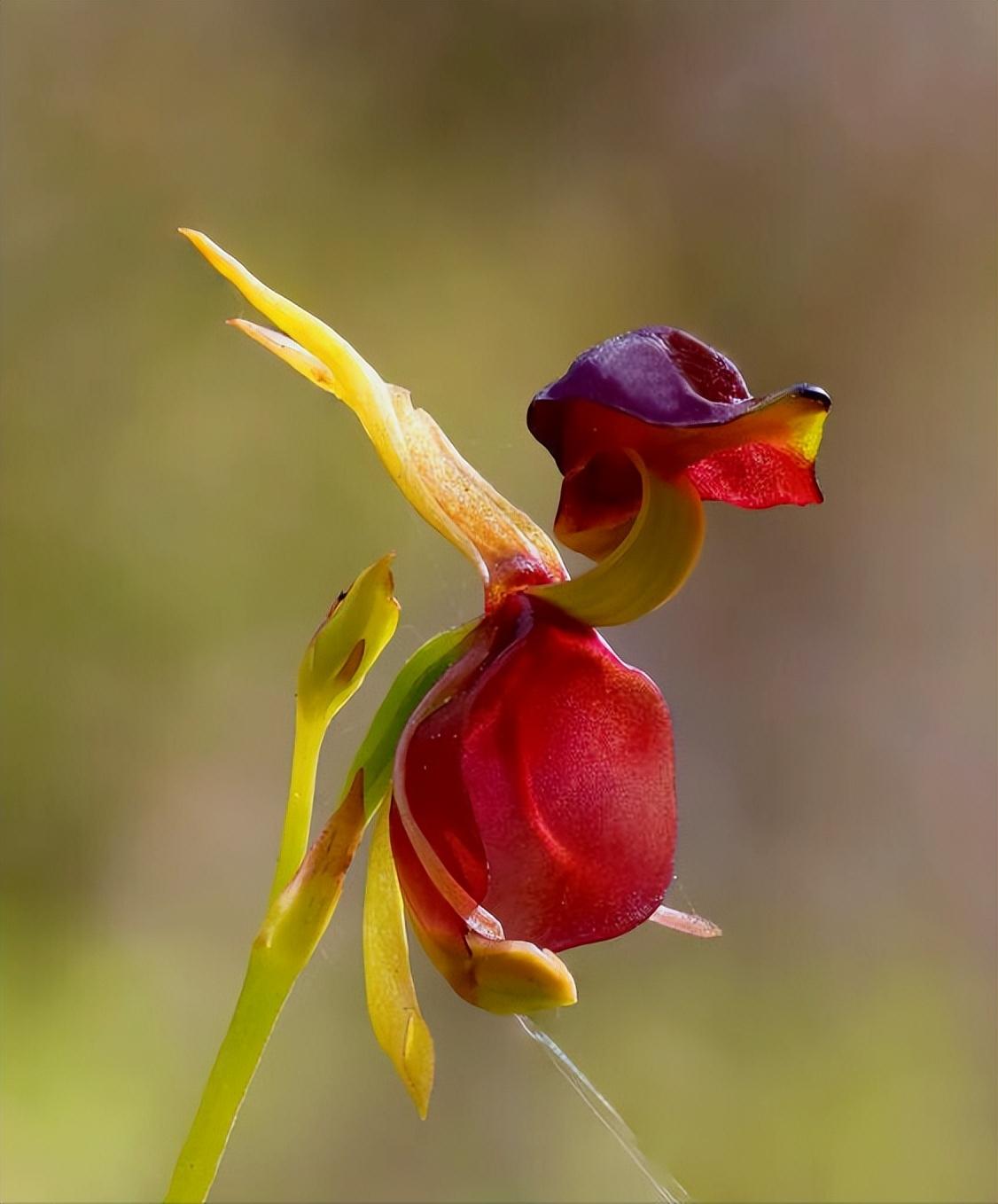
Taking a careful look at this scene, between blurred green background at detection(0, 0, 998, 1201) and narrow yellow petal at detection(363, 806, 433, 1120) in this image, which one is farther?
blurred green background at detection(0, 0, 998, 1201)

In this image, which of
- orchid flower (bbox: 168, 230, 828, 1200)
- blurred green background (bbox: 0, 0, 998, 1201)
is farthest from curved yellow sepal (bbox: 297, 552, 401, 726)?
blurred green background (bbox: 0, 0, 998, 1201)

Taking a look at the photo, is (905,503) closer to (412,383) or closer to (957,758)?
(957,758)

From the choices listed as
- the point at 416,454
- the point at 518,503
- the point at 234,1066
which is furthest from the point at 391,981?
the point at 518,503

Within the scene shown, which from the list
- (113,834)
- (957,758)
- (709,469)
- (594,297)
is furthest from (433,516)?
(957,758)

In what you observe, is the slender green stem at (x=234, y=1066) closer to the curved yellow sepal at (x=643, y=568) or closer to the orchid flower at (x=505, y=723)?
the orchid flower at (x=505, y=723)

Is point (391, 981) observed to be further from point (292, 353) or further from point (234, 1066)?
point (292, 353)

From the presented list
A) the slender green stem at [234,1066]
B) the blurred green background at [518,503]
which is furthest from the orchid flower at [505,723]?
the blurred green background at [518,503]

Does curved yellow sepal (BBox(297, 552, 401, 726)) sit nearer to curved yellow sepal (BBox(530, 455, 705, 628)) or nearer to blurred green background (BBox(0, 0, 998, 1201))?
curved yellow sepal (BBox(530, 455, 705, 628))
